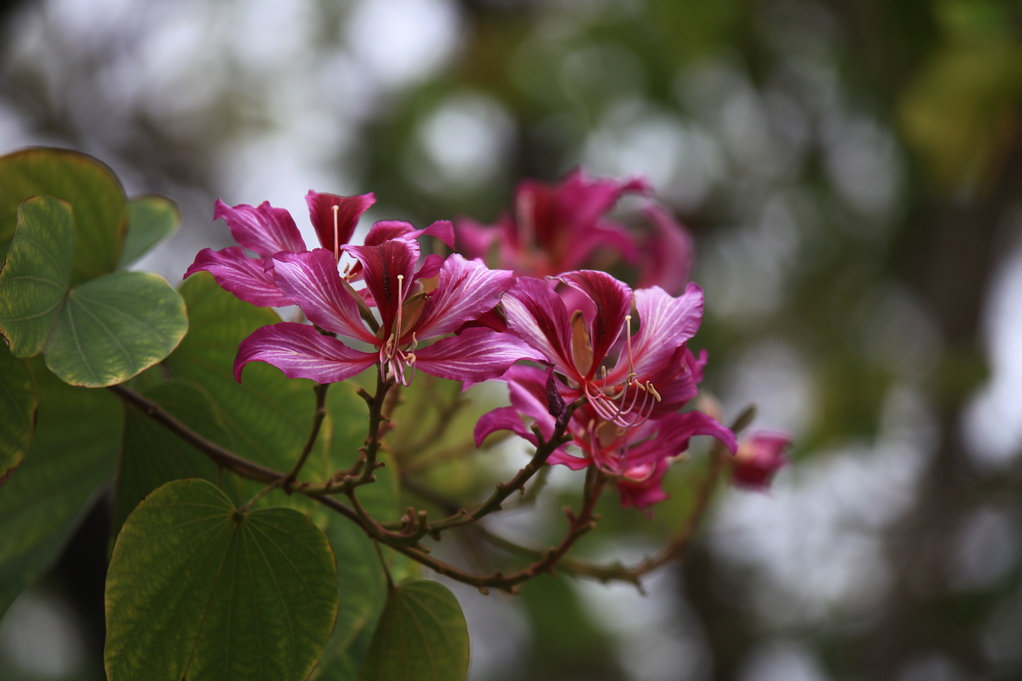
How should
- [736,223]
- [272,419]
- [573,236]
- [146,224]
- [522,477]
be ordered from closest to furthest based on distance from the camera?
[522,477] < [272,419] < [146,224] < [573,236] < [736,223]

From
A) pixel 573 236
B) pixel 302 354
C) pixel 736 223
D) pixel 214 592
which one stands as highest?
pixel 302 354

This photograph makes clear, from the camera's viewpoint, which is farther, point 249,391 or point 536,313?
point 249,391

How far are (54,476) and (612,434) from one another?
1.92ft

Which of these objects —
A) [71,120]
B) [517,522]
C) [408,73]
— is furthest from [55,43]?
[517,522]

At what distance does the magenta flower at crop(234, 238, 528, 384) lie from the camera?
1.85ft

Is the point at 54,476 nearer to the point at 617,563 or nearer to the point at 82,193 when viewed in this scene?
the point at 82,193

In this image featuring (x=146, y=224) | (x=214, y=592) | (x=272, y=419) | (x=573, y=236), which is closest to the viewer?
(x=214, y=592)

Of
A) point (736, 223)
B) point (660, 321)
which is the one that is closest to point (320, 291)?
point (660, 321)

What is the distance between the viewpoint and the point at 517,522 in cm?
332

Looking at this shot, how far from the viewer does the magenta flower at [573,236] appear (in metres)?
1.03

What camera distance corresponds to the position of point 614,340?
625 mm

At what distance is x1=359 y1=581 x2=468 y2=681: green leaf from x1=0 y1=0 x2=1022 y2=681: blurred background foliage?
95.6 inches

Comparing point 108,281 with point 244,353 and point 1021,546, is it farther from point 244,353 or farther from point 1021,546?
point 1021,546

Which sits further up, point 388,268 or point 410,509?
point 388,268
